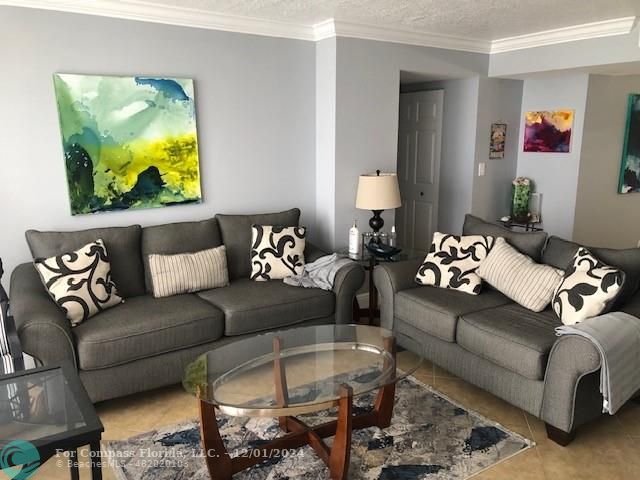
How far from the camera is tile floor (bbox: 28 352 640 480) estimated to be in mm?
2418

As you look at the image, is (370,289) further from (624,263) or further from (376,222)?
(624,263)

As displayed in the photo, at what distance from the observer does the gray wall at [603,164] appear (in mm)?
4934

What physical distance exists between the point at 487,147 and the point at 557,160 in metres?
0.69

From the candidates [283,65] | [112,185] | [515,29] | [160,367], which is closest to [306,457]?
[160,367]

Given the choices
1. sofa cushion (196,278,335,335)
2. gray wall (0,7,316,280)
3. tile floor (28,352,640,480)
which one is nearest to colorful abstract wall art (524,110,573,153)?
gray wall (0,7,316,280)

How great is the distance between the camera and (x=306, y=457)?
8.23 feet

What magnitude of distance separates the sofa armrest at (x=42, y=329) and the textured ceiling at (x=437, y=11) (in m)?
2.01

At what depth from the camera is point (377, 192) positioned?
13.1ft

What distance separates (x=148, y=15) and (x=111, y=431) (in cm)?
261

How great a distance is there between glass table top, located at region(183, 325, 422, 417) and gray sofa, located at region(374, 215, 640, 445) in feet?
1.14

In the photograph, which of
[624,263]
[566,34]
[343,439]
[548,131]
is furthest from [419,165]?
[343,439]

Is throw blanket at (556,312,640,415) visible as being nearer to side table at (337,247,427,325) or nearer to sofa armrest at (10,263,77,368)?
side table at (337,247,427,325)

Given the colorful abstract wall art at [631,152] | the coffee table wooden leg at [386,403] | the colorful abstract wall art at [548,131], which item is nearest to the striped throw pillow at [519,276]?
the coffee table wooden leg at [386,403]

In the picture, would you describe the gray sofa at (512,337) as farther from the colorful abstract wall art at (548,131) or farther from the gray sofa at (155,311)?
the colorful abstract wall art at (548,131)
